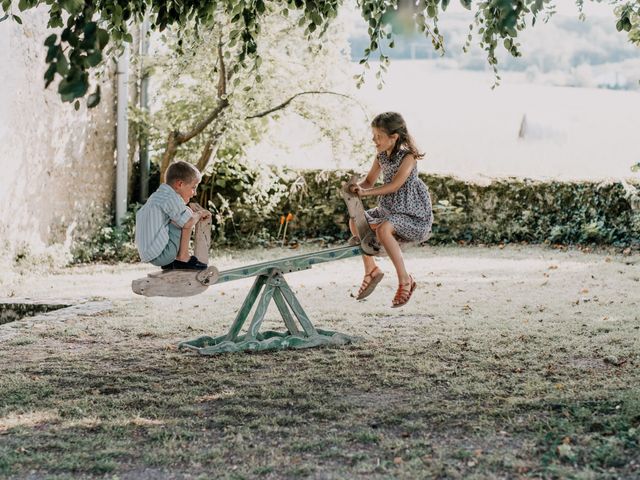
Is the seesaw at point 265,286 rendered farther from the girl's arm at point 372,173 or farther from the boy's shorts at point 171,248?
the girl's arm at point 372,173

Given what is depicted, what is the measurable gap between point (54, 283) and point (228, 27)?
3.95 m

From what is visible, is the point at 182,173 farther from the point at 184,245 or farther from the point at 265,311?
the point at 265,311

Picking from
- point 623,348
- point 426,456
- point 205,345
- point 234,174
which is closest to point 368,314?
point 205,345

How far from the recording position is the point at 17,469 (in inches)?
150

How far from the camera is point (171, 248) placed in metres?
5.67

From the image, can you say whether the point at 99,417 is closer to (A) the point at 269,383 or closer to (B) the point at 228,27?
(A) the point at 269,383

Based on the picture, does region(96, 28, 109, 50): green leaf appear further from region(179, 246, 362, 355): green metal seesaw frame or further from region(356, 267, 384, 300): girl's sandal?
region(356, 267, 384, 300): girl's sandal

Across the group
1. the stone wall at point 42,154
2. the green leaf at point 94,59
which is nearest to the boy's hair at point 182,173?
the green leaf at point 94,59

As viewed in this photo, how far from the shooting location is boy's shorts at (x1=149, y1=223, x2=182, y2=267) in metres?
5.66

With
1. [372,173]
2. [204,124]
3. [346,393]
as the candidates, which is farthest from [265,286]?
[204,124]

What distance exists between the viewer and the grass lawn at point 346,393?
12.6ft

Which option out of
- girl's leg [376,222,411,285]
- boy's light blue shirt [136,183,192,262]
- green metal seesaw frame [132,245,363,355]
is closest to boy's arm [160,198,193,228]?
boy's light blue shirt [136,183,192,262]

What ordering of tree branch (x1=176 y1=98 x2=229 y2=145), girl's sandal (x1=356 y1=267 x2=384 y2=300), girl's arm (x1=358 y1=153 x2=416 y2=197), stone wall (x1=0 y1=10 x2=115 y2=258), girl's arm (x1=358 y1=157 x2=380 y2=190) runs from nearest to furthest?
girl's arm (x1=358 y1=153 x2=416 y2=197), girl's sandal (x1=356 y1=267 x2=384 y2=300), girl's arm (x1=358 y1=157 x2=380 y2=190), stone wall (x1=0 y1=10 x2=115 y2=258), tree branch (x1=176 y1=98 x2=229 y2=145)

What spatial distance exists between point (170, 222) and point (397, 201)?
161cm
